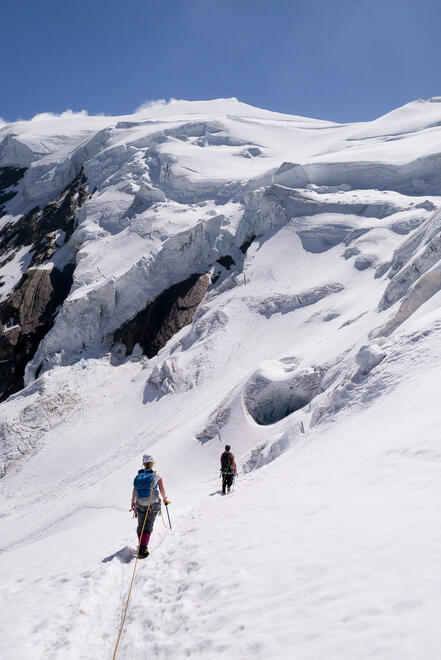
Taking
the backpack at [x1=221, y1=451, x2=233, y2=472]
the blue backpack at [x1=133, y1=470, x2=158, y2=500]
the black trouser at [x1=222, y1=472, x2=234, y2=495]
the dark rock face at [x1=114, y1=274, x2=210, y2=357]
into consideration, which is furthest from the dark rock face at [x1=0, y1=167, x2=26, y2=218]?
the blue backpack at [x1=133, y1=470, x2=158, y2=500]

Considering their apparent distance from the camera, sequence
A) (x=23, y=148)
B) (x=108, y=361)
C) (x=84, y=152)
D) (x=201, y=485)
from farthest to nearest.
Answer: (x=23, y=148) → (x=84, y=152) → (x=108, y=361) → (x=201, y=485)

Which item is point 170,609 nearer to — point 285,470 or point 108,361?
point 285,470

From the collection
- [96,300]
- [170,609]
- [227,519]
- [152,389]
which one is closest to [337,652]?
[170,609]

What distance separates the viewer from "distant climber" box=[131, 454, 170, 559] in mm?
7801

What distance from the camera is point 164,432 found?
903 inches

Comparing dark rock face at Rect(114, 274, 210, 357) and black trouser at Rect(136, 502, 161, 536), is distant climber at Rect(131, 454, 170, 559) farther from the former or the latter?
dark rock face at Rect(114, 274, 210, 357)

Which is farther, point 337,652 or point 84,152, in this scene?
point 84,152

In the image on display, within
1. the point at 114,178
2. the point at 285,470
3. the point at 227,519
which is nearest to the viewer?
the point at 227,519

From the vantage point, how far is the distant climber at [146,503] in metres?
7.80

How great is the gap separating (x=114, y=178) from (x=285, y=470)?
160 feet

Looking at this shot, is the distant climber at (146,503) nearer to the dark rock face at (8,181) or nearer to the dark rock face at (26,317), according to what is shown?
the dark rock face at (26,317)

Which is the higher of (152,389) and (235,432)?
(152,389)

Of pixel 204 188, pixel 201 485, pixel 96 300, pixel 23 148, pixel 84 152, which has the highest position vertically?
pixel 23 148

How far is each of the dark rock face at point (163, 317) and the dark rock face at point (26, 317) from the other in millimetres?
9624
